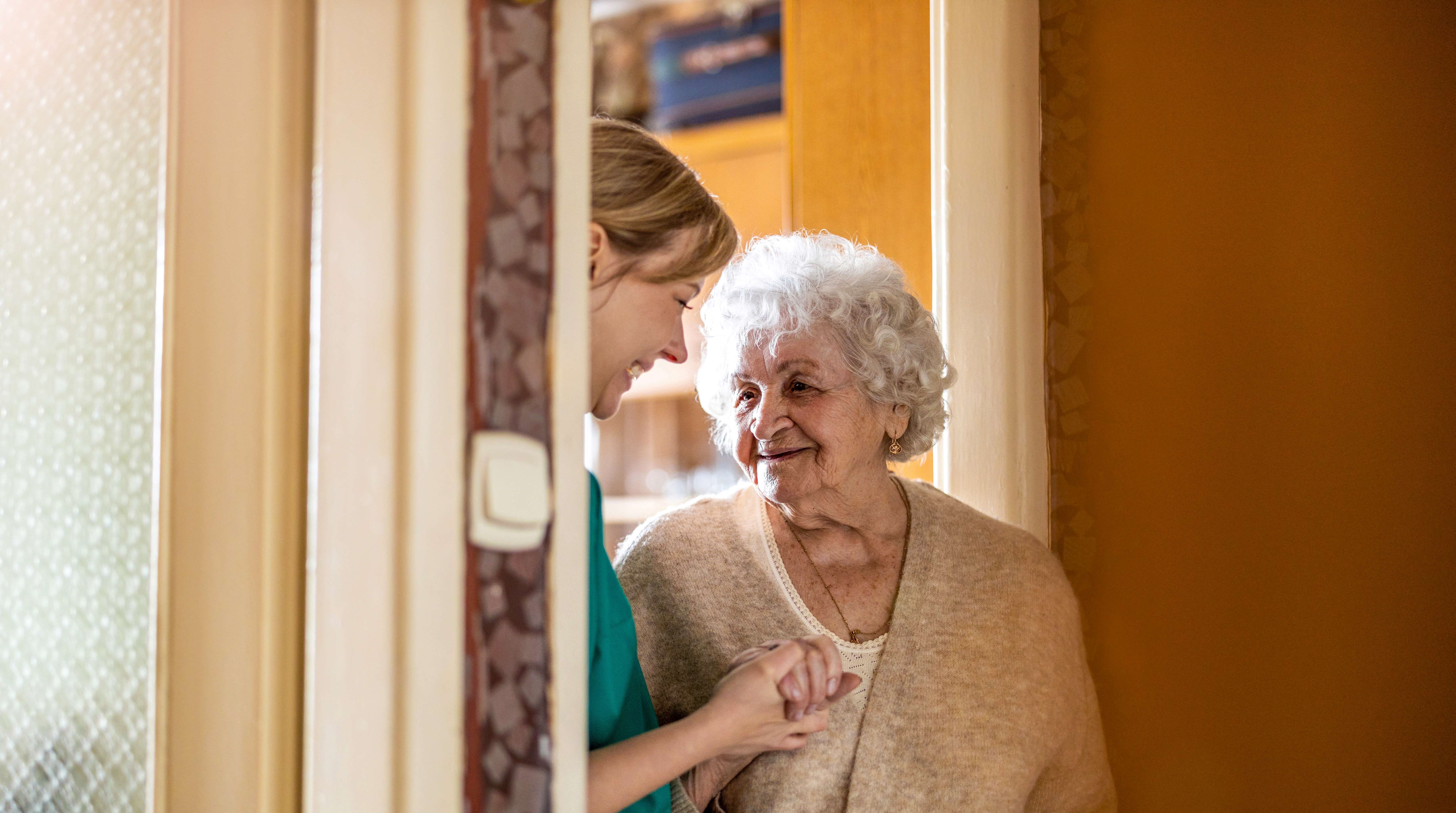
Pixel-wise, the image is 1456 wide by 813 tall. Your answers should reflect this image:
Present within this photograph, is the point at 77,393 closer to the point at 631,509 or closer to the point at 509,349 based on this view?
the point at 509,349

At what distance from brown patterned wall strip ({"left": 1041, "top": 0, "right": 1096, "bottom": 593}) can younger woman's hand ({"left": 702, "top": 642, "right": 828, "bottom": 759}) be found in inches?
22.9

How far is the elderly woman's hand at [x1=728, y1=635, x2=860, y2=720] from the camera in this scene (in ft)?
3.53

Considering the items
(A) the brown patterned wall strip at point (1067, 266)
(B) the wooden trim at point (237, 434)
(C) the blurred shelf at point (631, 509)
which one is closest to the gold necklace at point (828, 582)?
(A) the brown patterned wall strip at point (1067, 266)

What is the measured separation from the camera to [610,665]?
1.05 metres

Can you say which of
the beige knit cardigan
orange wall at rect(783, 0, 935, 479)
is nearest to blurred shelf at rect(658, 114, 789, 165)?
orange wall at rect(783, 0, 935, 479)

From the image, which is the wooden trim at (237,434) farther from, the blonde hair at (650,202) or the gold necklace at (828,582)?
the gold necklace at (828,582)

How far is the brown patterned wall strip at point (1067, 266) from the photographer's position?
57.0 inches

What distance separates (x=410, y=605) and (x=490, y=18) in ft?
1.10

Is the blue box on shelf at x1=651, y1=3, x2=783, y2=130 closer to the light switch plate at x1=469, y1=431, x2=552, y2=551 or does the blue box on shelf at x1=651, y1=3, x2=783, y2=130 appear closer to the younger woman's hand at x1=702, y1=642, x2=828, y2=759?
the younger woman's hand at x1=702, y1=642, x2=828, y2=759

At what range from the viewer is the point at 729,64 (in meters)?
3.90

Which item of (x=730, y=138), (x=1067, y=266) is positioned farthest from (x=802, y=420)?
(x=730, y=138)

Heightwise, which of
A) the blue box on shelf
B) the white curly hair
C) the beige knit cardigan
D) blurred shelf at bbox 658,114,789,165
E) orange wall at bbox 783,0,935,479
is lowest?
the beige knit cardigan

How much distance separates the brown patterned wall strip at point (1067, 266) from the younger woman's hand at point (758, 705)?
58 cm

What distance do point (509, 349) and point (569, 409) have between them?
0.18 ft
